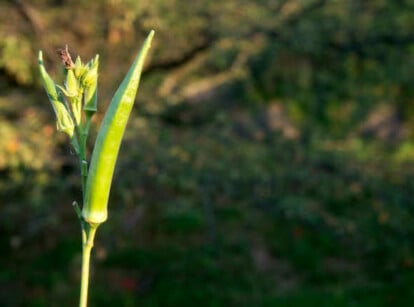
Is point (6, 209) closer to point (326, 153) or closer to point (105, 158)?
point (326, 153)

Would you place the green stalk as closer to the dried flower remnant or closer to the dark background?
the dried flower remnant

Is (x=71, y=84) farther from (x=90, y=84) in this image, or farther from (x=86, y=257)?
(x=86, y=257)

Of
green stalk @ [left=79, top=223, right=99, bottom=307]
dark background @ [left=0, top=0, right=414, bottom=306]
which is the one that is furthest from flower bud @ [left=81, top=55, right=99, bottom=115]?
dark background @ [left=0, top=0, right=414, bottom=306]

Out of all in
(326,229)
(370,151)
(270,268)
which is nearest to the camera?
(326,229)

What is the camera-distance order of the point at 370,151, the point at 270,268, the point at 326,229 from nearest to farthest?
the point at 326,229, the point at 270,268, the point at 370,151

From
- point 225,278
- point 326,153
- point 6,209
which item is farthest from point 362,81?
point 6,209

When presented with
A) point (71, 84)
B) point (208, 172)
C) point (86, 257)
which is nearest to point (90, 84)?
point (71, 84)
